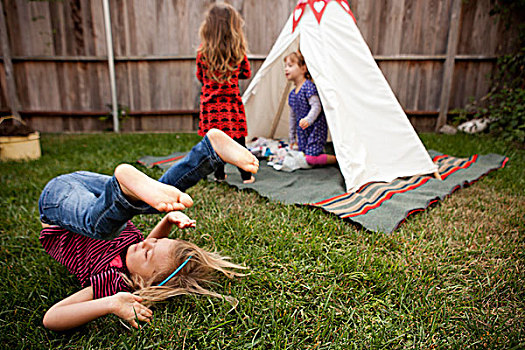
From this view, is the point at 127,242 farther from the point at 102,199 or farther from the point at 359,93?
the point at 359,93

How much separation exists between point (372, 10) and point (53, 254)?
215 inches

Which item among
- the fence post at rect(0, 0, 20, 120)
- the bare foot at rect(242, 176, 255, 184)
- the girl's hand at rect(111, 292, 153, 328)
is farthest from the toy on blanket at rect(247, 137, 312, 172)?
the fence post at rect(0, 0, 20, 120)

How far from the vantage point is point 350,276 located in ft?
5.12

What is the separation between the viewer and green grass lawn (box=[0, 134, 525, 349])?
1.25 m

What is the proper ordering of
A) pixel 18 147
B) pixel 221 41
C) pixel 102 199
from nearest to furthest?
1. pixel 102 199
2. pixel 221 41
3. pixel 18 147

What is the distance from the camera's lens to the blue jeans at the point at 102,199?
119 centimetres

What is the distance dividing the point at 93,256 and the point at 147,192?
653mm

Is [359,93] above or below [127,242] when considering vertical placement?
above

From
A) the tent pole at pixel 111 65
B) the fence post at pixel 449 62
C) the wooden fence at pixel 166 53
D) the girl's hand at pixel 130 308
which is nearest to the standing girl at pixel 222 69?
the girl's hand at pixel 130 308

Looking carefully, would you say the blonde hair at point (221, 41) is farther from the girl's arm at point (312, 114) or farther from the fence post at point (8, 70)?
the fence post at point (8, 70)

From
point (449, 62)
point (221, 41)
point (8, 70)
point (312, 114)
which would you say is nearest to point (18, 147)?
point (8, 70)

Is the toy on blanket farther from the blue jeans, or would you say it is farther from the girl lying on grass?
the blue jeans

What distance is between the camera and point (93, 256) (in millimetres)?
1539

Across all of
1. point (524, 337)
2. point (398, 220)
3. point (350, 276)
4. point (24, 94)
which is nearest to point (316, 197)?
point (398, 220)
